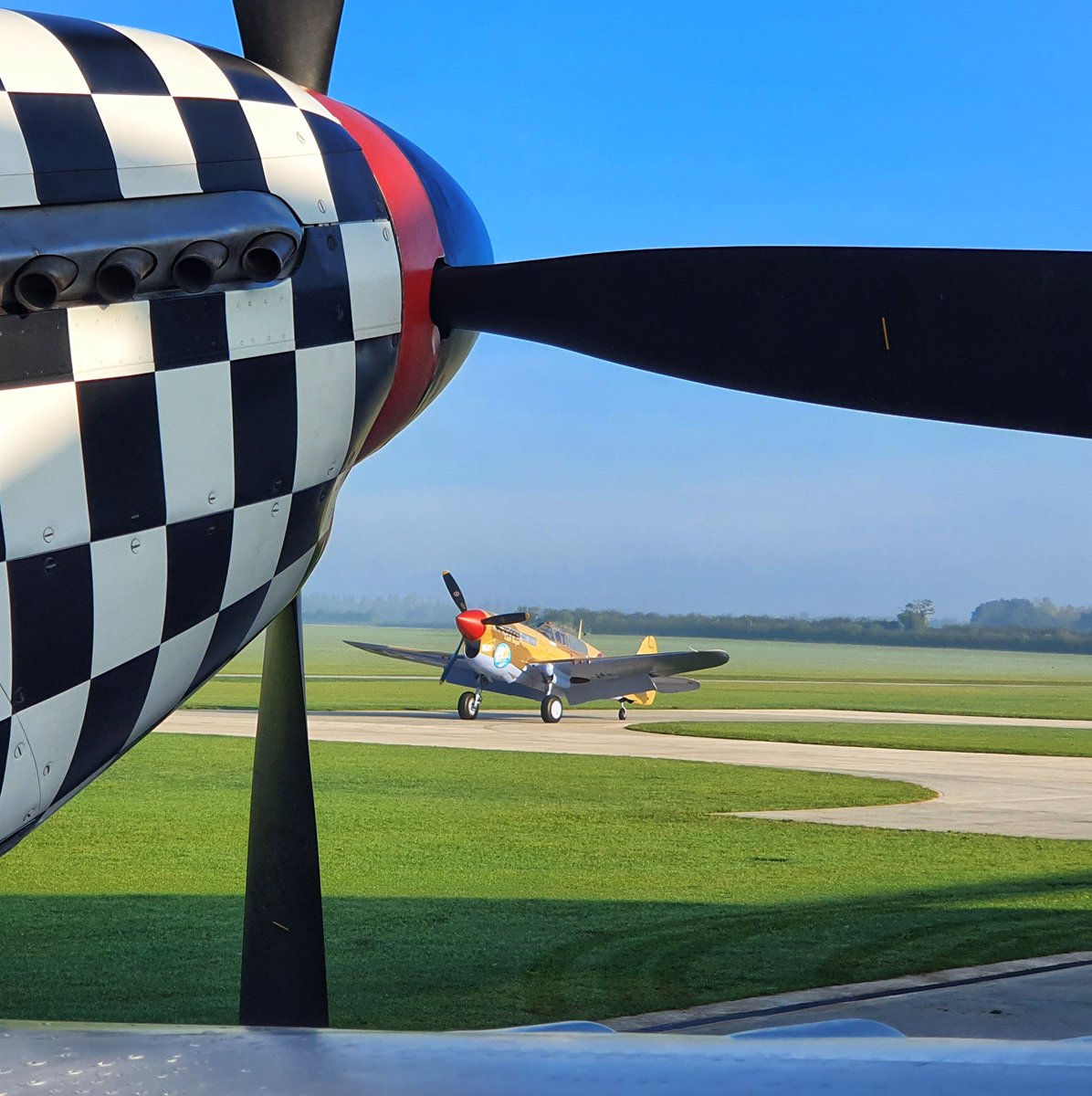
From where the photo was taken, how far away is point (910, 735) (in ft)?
88.8

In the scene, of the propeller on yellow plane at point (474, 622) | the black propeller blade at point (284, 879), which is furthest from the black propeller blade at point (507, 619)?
the black propeller blade at point (284, 879)

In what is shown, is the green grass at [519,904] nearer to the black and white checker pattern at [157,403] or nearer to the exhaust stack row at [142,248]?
the black and white checker pattern at [157,403]

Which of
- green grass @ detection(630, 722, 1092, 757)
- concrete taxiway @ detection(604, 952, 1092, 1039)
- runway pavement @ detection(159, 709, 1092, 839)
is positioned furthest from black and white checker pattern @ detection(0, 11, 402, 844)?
green grass @ detection(630, 722, 1092, 757)

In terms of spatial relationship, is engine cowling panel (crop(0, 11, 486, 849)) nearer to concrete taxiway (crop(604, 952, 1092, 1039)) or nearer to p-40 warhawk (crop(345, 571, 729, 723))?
concrete taxiway (crop(604, 952, 1092, 1039))

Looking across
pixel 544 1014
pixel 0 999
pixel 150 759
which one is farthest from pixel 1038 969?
pixel 150 759

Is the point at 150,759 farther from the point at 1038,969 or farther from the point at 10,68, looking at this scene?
the point at 10,68

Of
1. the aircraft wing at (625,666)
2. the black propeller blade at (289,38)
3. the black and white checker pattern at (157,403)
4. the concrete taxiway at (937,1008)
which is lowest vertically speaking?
the concrete taxiway at (937,1008)

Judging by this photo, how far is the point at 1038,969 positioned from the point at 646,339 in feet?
16.8

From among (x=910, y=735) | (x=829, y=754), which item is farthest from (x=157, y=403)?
(x=910, y=735)

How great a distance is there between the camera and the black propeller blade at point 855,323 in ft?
7.31

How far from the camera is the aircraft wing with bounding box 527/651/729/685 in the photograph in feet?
105

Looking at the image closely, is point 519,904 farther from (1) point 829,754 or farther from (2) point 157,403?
(1) point 829,754

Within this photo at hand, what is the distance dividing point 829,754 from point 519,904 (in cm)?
1408

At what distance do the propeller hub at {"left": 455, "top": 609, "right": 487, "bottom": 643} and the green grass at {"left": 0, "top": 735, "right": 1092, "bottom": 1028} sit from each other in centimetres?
1504
